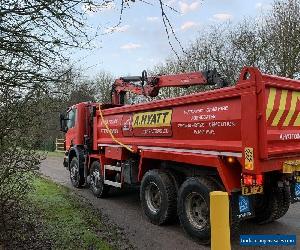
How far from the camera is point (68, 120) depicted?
1244 centimetres

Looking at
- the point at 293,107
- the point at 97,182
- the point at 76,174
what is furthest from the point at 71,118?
the point at 293,107

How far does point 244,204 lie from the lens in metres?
5.98

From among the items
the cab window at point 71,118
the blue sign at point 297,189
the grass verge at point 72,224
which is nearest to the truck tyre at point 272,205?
the blue sign at point 297,189

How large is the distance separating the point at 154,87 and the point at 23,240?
17.4 ft

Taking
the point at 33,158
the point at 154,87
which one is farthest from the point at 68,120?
the point at 33,158

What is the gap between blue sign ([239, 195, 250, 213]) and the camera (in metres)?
5.93

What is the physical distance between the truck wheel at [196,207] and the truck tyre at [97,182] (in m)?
3.66

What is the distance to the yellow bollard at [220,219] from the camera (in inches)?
116

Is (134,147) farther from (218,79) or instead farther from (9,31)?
(9,31)

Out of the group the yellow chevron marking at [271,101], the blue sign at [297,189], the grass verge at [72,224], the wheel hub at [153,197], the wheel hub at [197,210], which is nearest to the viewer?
the yellow chevron marking at [271,101]

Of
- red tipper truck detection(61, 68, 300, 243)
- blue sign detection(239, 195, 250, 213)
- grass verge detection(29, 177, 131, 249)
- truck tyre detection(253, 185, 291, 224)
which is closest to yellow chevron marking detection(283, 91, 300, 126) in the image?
red tipper truck detection(61, 68, 300, 243)

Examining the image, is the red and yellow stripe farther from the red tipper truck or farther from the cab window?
the cab window

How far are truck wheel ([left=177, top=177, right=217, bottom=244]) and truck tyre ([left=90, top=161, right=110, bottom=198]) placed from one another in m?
3.66

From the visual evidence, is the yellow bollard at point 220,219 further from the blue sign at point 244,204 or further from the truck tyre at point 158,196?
the truck tyre at point 158,196
